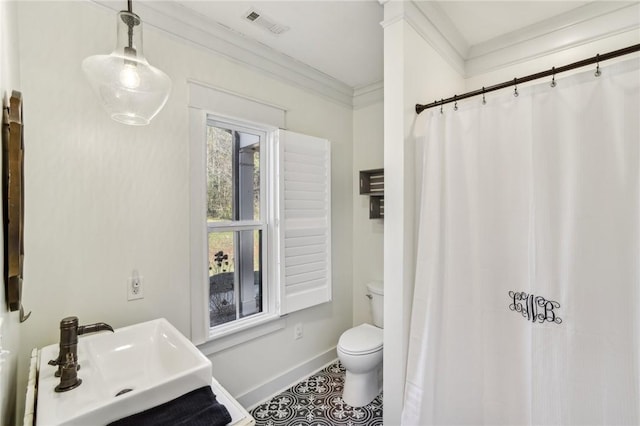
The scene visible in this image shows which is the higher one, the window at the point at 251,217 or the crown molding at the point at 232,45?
the crown molding at the point at 232,45

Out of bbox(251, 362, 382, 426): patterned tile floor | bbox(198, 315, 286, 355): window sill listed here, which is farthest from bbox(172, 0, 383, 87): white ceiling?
bbox(251, 362, 382, 426): patterned tile floor

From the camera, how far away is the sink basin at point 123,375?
A: 2.71 ft

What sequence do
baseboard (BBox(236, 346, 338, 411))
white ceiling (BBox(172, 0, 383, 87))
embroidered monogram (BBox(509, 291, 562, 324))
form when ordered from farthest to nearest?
1. baseboard (BBox(236, 346, 338, 411))
2. white ceiling (BBox(172, 0, 383, 87))
3. embroidered monogram (BBox(509, 291, 562, 324))

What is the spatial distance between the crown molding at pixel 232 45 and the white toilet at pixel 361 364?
199 cm

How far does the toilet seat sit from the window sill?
1.64 feet

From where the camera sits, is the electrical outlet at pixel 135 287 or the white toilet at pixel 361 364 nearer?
the electrical outlet at pixel 135 287

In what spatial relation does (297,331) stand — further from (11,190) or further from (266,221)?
(11,190)

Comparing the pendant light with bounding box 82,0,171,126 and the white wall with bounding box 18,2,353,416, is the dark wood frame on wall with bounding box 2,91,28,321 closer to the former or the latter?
the pendant light with bounding box 82,0,171,126

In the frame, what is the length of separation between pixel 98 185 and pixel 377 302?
2.07 meters

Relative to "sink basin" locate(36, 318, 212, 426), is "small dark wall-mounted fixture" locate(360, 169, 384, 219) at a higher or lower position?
higher

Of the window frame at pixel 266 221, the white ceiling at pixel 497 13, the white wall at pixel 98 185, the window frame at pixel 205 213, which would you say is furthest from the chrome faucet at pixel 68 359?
the white ceiling at pixel 497 13

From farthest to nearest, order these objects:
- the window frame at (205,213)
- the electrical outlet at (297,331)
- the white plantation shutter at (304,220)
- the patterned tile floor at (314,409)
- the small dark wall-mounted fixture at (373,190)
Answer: the small dark wall-mounted fixture at (373,190) < the electrical outlet at (297,331) < the white plantation shutter at (304,220) < the patterned tile floor at (314,409) < the window frame at (205,213)

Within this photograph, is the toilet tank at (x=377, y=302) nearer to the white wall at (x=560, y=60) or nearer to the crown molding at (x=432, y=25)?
the white wall at (x=560, y=60)

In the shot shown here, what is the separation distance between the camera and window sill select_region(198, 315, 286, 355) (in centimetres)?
185
